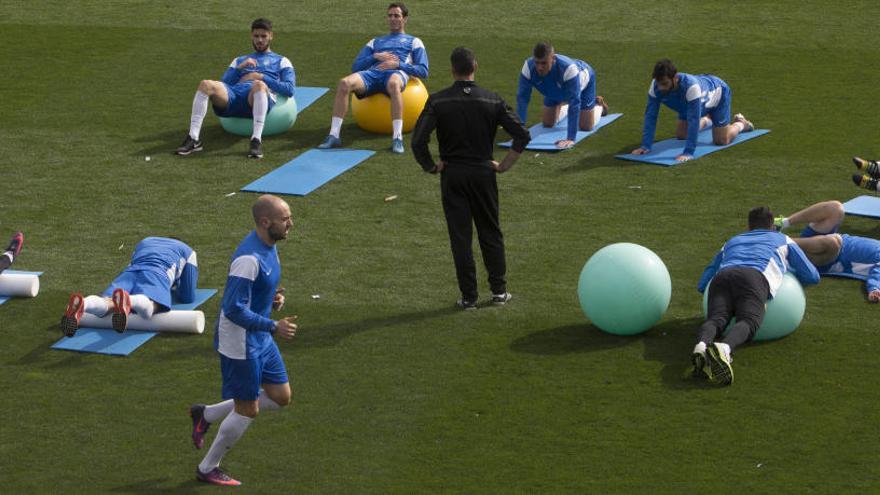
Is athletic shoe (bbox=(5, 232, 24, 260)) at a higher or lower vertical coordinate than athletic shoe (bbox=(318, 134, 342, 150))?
higher

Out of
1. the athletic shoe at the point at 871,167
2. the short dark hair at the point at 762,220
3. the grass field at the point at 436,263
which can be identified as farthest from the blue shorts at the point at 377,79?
the short dark hair at the point at 762,220

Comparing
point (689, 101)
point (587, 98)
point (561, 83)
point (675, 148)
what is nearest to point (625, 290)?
point (689, 101)

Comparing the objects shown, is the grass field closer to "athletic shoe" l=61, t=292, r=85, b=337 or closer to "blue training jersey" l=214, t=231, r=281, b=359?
"athletic shoe" l=61, t=292, r=85, b=337

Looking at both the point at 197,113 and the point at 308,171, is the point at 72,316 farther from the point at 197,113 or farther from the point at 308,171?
the point at 197,113

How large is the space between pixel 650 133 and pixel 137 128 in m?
6.27

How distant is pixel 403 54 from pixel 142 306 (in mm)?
6431

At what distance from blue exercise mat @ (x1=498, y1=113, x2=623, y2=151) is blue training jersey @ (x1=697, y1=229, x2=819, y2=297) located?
16.6ft

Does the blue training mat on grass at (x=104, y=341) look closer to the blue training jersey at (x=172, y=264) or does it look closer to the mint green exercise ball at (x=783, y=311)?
the blue training jersey at (x=172, y=264)

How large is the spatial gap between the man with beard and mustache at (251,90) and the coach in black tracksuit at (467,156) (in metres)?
4.83

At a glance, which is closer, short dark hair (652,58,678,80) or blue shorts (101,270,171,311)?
blue shorts (101,270,171,311)

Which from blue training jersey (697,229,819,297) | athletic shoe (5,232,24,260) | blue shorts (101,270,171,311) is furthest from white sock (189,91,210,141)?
blue training jersey (697,229,819,297)

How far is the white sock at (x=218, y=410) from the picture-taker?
930 cm

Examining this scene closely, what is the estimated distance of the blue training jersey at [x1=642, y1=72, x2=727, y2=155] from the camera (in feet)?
51.7

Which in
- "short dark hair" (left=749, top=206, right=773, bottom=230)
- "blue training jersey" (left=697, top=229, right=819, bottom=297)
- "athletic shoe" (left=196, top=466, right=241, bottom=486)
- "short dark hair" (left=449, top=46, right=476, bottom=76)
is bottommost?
"athletic shoe" (left=196, top=466, right=241, bottom=486)
